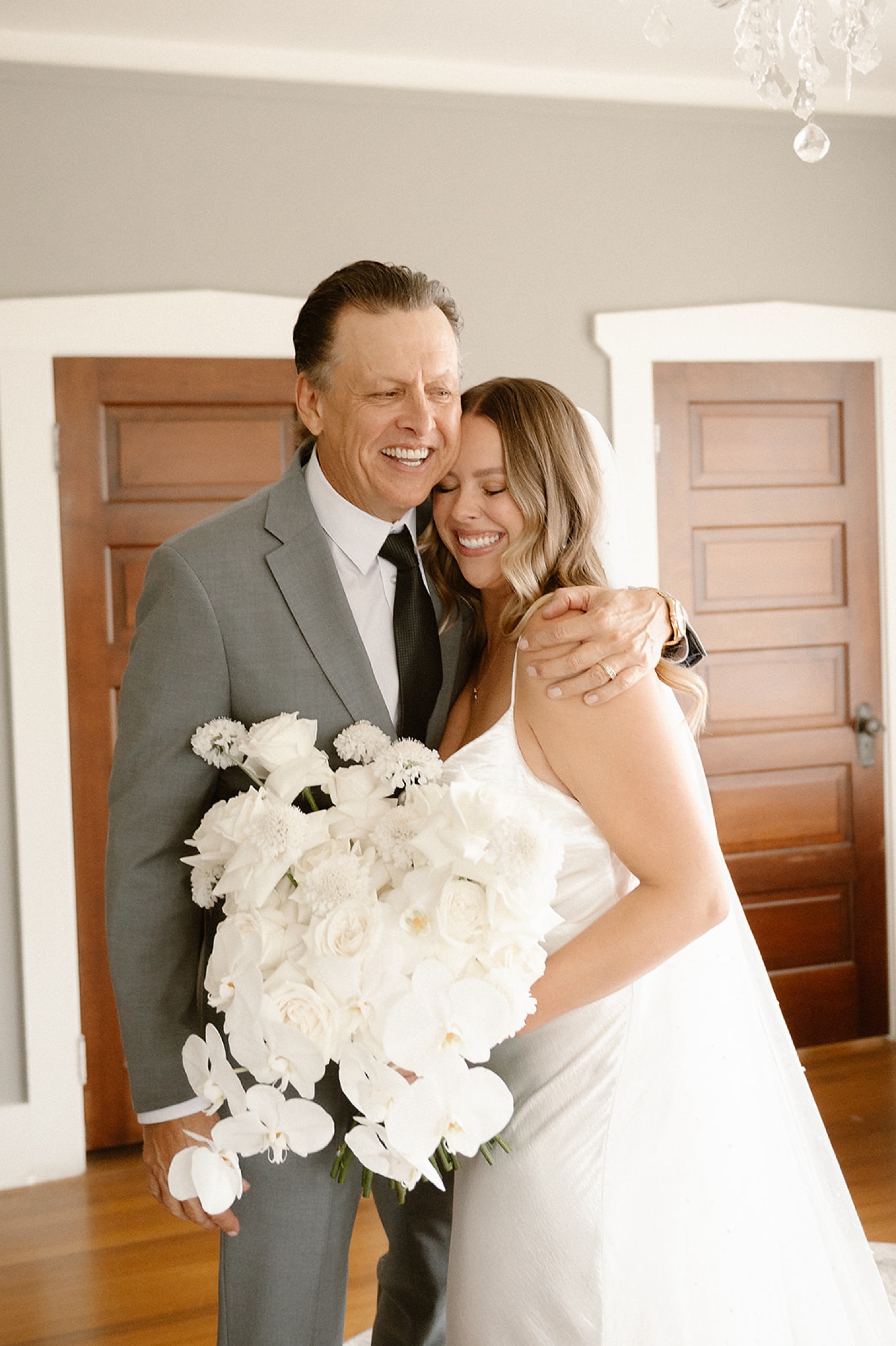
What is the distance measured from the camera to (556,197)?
378 centimetres

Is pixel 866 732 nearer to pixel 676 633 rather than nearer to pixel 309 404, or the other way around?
pixel 676 633

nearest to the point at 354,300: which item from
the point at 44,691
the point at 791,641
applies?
the point at 44,691

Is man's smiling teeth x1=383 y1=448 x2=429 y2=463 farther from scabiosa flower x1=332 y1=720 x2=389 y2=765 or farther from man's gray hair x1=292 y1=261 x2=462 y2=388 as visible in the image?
scabiosa flower x1=332 y1=720 x2=389 y2=765

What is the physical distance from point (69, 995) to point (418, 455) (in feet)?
7.89

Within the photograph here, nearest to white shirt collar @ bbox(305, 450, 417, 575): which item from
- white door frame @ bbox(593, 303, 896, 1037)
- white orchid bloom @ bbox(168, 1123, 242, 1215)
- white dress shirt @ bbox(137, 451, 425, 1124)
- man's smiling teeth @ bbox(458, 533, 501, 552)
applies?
white dress shirt @ bbox(137, 451, 425, 1124)

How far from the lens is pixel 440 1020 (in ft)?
4.04

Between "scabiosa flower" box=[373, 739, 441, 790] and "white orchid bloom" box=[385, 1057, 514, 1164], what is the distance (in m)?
0.33

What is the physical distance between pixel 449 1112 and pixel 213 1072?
29 centimetres

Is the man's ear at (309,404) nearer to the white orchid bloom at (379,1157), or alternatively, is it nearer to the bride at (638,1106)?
the bride at (638,1106)

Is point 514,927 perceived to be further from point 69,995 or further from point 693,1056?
point 69,995

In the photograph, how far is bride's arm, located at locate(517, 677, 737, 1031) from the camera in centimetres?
150

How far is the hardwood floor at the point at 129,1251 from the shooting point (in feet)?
8.67

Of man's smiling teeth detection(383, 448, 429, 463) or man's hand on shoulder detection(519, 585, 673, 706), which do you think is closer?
man's hand on shoulder detection(519, 585, 673, 706)

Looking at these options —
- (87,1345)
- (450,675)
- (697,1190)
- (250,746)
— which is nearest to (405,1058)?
(250,746)
